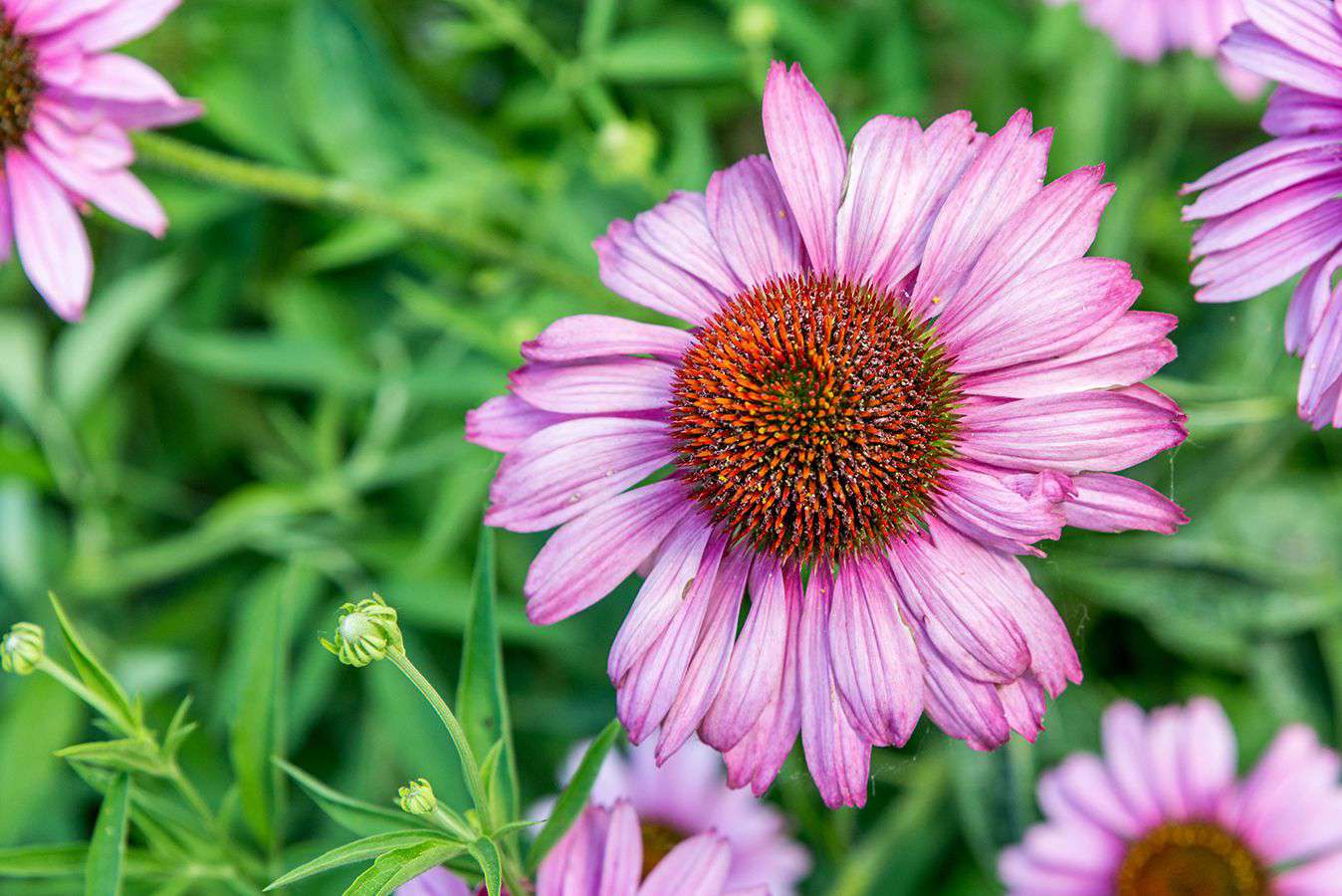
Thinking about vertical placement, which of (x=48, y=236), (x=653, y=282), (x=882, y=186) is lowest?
(x=48, y=236)

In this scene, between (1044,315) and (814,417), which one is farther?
(814,417)

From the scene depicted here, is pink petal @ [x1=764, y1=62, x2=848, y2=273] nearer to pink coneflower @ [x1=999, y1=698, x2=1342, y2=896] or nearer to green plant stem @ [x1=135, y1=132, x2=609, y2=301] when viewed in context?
green plant stem @ [x1=135, y1=132, x2=609, y2=301]

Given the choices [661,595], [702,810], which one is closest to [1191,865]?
[702,810]

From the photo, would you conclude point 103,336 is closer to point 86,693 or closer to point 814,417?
point 86,693

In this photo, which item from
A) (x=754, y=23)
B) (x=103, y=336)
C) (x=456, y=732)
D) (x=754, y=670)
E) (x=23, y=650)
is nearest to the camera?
(x=456, y=732)

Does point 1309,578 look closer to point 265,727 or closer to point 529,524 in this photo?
point 529,524

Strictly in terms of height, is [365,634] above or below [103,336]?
above

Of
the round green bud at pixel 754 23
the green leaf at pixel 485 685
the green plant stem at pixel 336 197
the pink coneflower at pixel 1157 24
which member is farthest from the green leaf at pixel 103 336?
the pink coneflower at pixel 1157 24

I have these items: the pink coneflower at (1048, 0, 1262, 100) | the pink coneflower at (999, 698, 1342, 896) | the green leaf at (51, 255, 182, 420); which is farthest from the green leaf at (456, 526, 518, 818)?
the pink coneflower at (1048, 0, 1262, 100)
